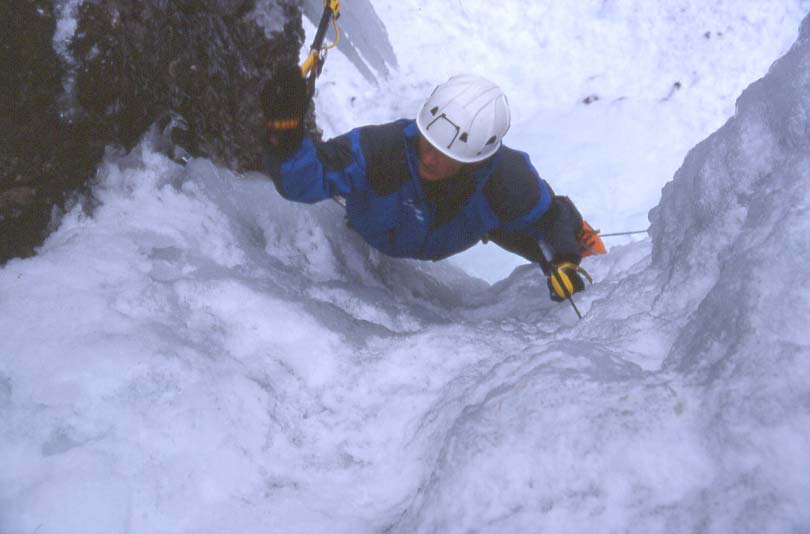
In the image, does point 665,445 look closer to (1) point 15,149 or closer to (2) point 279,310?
(2) point 279,310

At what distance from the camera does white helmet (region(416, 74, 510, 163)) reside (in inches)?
95.0

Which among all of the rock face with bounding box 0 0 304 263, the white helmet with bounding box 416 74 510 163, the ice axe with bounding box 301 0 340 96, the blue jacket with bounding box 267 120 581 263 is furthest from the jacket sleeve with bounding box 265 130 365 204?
the rock face with bounding box 0 0 304 263

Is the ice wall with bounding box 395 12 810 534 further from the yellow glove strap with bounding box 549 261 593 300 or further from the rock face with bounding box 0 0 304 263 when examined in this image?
the rock face with bounding box 0 0 304 263

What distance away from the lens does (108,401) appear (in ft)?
5.01

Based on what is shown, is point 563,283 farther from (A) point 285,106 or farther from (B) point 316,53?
(B) point 316,53

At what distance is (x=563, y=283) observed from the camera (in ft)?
8.15

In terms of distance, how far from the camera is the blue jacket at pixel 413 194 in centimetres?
231

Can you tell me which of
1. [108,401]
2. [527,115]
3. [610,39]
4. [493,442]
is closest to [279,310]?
[108,401]

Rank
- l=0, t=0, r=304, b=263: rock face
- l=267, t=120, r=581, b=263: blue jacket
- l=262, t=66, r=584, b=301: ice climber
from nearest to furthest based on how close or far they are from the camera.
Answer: l=0, t=0, r=304, b=263: rock face, l=262, t=66, r=584, b=301: ice climber, l=267, t=120, r=581, b=263: blue jacket

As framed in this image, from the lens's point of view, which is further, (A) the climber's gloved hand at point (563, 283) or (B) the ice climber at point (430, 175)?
(A) the climber's gloved hand at point (563, 283)

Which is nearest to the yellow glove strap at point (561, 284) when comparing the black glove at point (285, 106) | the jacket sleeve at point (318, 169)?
the jacket sleeve at point (318, 169)

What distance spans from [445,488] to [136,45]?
2.13 meters

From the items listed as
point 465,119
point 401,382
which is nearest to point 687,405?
point 401,382

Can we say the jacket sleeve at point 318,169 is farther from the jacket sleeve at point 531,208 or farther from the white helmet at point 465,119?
the jacket sleeve at point 531,208
